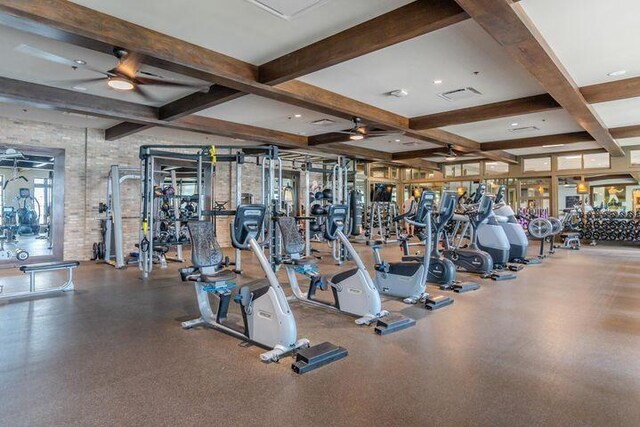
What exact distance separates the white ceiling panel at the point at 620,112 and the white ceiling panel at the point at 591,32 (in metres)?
1.73

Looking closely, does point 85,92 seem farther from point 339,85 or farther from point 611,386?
point 611,386

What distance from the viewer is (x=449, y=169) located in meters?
15.2

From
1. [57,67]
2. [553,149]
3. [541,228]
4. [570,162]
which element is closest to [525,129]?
[541,228]

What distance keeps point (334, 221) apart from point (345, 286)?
2.48 feet

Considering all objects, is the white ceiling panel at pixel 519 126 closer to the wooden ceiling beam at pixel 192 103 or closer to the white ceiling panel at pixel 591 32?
the white ceiling panel at pixel 591 32

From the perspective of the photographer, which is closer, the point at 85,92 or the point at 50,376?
the point at 50,376

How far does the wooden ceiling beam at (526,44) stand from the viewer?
305 centimetres

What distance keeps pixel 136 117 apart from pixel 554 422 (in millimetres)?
7172

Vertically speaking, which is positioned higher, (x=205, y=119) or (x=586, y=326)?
(x=205, y=119)

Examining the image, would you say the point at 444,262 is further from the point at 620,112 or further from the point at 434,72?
the point at 620,112

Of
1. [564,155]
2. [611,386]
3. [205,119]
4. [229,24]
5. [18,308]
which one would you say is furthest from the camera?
[564,155]

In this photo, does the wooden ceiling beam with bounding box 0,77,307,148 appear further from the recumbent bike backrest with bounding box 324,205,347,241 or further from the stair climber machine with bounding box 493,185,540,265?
the stair climber machine with bounding box 493,185,540,265

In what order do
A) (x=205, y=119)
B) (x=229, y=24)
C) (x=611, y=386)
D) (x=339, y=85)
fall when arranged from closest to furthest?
1. (x=611, y=386)
2. (x=229, y=24)
3. (x=339, y=85)
4. (x=205, y=119)

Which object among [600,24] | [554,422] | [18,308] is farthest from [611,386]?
[18,308]
